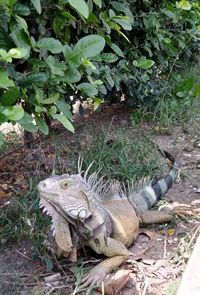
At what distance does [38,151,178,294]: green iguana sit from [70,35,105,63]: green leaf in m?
0.67

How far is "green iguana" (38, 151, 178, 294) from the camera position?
2672 mm

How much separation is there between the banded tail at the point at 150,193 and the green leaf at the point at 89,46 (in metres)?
1.14

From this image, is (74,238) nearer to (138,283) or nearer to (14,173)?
(138,283)

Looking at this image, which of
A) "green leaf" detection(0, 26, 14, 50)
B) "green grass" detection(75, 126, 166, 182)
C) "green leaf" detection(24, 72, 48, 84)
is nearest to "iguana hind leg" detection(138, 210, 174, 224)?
"green grass" detection(75, 126, 166, 182)

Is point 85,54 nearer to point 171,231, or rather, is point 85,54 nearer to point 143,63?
point 171,231

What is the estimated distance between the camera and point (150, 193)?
3551mm

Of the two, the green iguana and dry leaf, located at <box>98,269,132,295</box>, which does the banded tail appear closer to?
the green iguana

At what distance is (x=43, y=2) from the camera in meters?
2.99

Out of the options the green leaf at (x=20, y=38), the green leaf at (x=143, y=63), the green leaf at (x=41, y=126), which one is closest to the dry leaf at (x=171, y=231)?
the green leaf at (x=41, y=126)

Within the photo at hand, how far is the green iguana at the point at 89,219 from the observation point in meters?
2.67

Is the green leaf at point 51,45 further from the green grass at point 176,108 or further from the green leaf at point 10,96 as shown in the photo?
the green grass at point 176,108

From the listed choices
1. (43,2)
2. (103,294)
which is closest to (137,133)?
(43,2)

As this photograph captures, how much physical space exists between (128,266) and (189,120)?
8.83 feet

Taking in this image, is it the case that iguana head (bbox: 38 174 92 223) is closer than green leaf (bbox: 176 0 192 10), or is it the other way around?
iguana head (bbox: 38 174 92 223)
